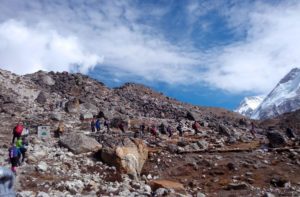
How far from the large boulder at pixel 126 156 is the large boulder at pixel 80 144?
1406mm

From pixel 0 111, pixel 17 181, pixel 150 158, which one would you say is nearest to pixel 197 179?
pixel 150 158

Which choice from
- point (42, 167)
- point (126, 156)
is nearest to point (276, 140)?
point (126, 156)

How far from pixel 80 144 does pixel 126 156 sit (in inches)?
133

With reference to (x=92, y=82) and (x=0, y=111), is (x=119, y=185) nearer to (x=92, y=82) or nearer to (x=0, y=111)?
(x=0, y=111)

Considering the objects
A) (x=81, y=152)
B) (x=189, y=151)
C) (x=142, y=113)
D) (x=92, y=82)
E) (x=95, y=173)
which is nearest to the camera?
(x=95, y=173)

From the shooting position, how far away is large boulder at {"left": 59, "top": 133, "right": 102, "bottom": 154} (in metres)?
24.2

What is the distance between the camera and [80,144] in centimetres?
2444

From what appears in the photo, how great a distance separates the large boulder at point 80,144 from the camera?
24237mm

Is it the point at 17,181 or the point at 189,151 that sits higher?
the point at 189,151

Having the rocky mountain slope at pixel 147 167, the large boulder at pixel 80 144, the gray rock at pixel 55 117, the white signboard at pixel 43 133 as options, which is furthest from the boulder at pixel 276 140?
the gray rock at pixel 55 117

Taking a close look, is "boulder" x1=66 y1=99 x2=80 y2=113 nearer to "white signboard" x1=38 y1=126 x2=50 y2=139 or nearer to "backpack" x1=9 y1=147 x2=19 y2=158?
"white signboard" x1=38 y1=126 x2=50 y2=139

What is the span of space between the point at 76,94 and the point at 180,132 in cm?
2770

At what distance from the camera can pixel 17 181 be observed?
60.5ft

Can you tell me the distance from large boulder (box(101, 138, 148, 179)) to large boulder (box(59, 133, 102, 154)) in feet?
4.61
